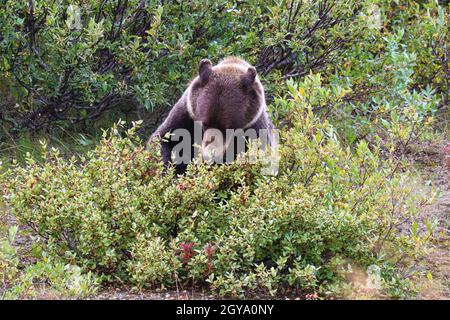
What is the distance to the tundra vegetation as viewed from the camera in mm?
4488

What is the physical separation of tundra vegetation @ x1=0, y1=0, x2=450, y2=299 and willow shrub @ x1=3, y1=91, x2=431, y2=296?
0.01 metres

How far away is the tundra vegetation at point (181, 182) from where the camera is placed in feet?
14.7

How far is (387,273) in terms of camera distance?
4.64 m

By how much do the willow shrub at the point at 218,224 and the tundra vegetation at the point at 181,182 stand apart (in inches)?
0.5

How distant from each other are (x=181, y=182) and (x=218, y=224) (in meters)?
0.36

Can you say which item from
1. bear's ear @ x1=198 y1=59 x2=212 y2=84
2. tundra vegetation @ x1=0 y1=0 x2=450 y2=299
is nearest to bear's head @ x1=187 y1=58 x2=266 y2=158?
bear's ear @ x1=198 y1=59 x2=212 y2=84

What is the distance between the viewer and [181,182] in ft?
15.9

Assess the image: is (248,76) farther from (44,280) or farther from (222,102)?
(44,280)

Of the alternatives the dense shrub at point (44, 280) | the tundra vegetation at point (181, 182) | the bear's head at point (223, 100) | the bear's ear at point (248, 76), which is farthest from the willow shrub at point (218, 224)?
the bear's ear at point (248, 76)

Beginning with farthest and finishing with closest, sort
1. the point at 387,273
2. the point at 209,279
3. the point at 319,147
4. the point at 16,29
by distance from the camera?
the point at 16,29, the point at 319,147, the point at 387,273, the point at 209,279

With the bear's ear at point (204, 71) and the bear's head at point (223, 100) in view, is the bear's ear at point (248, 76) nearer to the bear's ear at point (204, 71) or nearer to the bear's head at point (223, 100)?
the bear's head at point (223, 100)

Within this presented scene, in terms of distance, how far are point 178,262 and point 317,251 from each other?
0.86 m

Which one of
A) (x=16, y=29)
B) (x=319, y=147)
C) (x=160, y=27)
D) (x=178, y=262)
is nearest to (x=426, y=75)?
(x=160, y=27)

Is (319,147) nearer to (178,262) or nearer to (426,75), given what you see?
(178,262)
